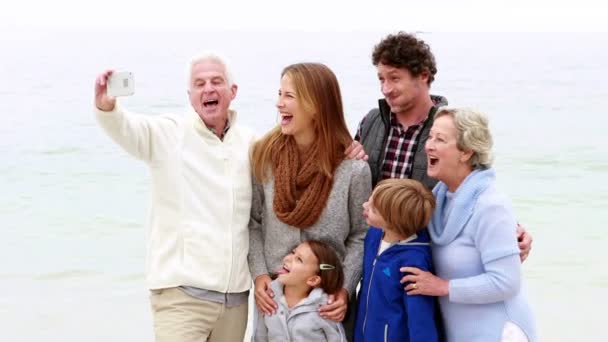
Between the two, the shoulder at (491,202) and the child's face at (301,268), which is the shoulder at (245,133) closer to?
the child's face at (301,268)

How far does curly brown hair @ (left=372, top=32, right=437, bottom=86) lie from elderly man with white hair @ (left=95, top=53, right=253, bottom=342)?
1.97 ft

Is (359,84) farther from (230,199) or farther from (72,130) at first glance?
(230,199)

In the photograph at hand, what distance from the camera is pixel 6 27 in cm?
7375

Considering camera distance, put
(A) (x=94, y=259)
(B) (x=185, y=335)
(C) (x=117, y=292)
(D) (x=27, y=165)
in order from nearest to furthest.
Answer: (B) (x=185, y=335) → (C) (x=117, y=292) → (A) (x=94, y=259) → (D) (x=27, y=165)

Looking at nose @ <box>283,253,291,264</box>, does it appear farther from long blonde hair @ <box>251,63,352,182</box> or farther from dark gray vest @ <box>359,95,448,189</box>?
dark gray vest @ <box>359,95,448,189</box>

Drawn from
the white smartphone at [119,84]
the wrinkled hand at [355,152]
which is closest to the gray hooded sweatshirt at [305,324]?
the wrinkled hand at [355,152]

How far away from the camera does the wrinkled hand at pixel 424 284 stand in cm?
327

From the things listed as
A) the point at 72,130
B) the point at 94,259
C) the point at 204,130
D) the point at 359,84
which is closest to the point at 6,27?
the point at 359,84

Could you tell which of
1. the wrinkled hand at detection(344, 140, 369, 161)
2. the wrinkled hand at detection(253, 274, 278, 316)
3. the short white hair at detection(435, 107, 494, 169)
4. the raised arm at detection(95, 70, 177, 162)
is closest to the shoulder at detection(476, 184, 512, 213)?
the short white hair at detection(435, 107, 494, 169)

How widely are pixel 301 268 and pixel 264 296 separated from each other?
0.59 feet

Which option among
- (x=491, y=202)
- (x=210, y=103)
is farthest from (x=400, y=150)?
(x=210, y=103)

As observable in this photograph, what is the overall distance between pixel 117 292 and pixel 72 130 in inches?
415

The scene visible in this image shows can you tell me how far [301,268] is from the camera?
3.54 metres

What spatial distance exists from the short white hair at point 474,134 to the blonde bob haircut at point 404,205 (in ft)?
0.67
